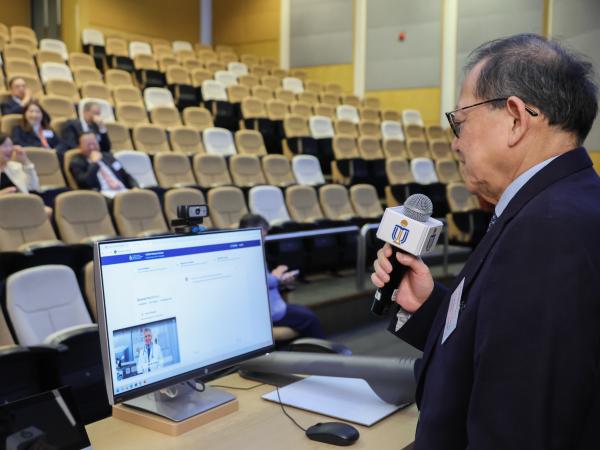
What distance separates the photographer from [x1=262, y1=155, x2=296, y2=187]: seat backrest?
4754mm

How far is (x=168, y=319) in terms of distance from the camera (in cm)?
99

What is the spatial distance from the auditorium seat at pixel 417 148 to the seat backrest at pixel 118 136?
3.16m

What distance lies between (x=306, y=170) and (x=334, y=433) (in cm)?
420

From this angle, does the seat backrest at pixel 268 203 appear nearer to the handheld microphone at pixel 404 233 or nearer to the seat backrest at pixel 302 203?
the seat backrest at pixel 302 203

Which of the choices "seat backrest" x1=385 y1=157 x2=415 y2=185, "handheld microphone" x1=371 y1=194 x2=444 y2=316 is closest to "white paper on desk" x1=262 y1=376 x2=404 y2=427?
"handheld microphone" x1=371 y1=194 x2=444 y2=316

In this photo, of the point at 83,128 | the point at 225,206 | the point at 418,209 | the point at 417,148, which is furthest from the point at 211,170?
the point at 418,209

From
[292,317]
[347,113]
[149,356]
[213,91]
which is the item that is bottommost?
[292,317]

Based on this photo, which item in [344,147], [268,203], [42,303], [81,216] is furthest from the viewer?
[344,147]

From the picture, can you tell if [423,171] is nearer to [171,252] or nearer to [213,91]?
[213,91]

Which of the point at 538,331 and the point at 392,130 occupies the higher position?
the point at 392,130

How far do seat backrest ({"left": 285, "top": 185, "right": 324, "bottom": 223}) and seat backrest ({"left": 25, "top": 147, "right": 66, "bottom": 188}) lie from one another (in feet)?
4.93

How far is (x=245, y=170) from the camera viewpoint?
4590 mm

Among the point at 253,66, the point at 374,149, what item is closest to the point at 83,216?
the point at 374,149

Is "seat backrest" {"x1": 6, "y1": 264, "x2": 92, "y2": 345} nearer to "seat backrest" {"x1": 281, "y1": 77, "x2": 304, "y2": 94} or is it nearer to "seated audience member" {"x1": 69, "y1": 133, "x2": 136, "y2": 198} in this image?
"seated audience member" {"x1": 69, "y1": 133, "x2": 136, "y2": 198}
